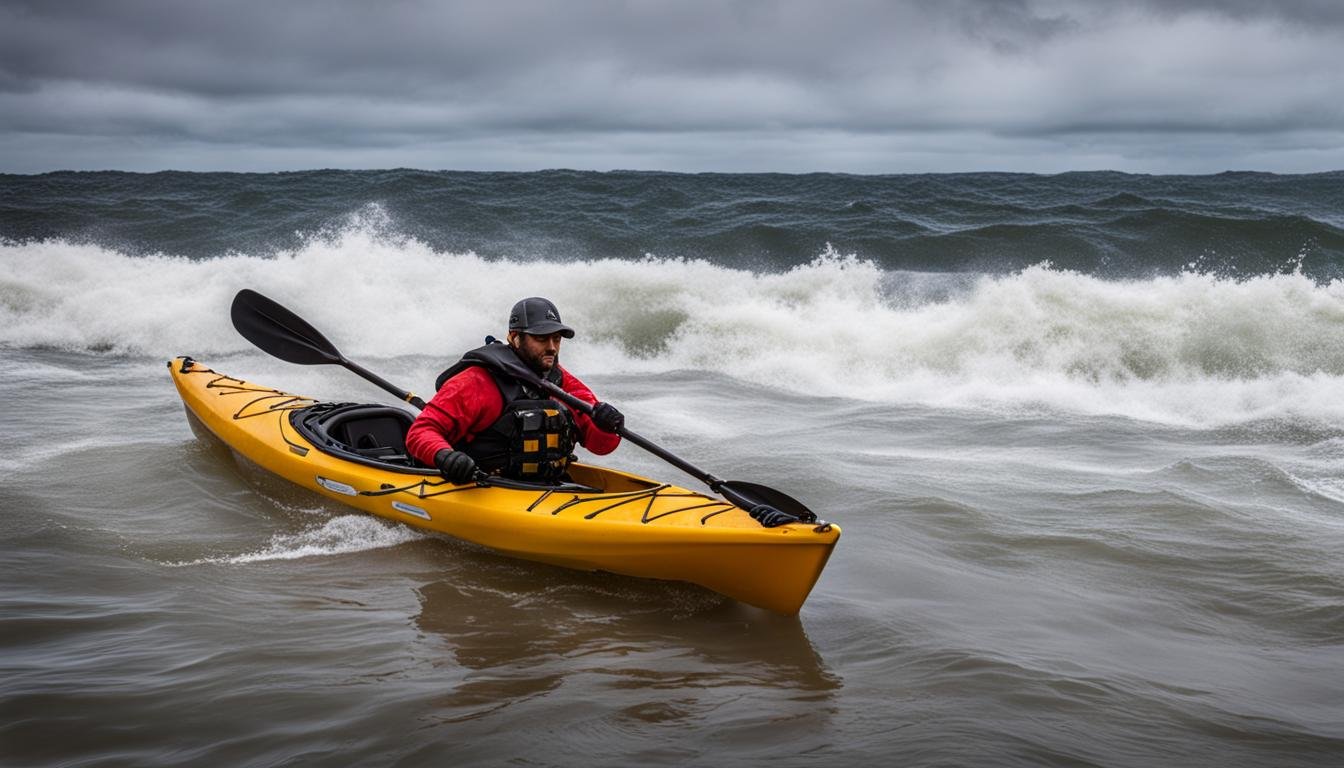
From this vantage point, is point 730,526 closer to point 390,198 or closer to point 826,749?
point 826,749

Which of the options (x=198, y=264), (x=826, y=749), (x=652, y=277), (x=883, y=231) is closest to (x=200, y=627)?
(x=826, y=749)

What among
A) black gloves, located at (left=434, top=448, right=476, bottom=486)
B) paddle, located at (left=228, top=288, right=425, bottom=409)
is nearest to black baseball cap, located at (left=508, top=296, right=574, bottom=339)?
black gloves, located at (left=434, top=448, right=476, bottom=486)

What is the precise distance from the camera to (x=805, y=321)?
41.0 feet

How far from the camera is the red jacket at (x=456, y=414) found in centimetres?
485

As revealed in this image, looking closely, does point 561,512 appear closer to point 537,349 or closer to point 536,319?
point 537,349

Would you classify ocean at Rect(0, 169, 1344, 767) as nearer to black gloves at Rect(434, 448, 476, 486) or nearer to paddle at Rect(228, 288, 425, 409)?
black gloves at Rect(434, 448, 476, 486)

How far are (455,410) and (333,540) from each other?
3.11 feet

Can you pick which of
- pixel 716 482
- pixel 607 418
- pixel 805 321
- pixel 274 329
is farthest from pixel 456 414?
pixel 805 321

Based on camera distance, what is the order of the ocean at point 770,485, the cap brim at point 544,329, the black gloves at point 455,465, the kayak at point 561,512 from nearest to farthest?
1. the ocean at point 770,485
2. the kayak at point 561,512
3. the black gloves at point 455,465
4. the cap brim at point 544,329

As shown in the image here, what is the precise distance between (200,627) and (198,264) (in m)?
12.9

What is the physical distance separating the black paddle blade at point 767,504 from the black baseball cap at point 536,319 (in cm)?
104

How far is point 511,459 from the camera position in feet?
16.5

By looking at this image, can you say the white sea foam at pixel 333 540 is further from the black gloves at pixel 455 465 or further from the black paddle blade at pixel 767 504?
the black paddle blade at pixel 767 504

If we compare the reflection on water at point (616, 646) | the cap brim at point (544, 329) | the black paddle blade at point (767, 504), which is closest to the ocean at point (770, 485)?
the reflection on water at point (616, 646)
